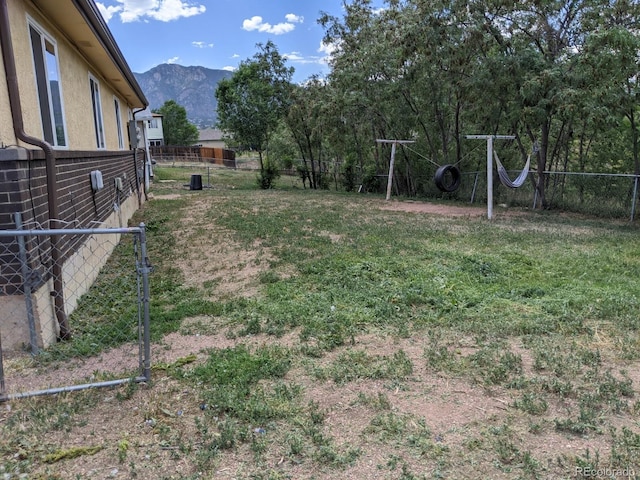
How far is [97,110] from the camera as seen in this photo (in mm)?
7320

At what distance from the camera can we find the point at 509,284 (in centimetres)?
464

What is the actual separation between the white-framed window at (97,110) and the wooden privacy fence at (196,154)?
1111 inches

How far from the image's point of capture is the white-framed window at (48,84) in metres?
4.16

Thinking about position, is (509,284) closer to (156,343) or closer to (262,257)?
(262,257)

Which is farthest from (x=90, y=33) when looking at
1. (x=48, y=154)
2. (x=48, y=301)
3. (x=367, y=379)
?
(x=367, y=379)

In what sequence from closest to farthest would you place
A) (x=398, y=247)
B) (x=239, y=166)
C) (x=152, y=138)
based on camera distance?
(x=398, y=247) → (x=239, y=166) → (x=152, y=138)

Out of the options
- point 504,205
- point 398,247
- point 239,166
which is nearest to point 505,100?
point 504,205

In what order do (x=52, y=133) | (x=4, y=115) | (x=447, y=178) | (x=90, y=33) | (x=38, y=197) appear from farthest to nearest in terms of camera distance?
1. (x=447, y=178)
2. (x=90, y=33)
3. (x=52, y=133)
4. (x=38, y=197)
5. (x=4, y=115)

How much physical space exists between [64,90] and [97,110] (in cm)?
239

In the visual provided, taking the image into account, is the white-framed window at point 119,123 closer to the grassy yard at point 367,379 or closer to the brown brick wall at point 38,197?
the brown brick wall at point 38,197

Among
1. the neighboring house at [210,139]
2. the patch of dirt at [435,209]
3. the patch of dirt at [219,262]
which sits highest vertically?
the neighboring house at [210,139]

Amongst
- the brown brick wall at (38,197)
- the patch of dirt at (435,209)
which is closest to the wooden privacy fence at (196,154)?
the patch of dirt at (435,209)

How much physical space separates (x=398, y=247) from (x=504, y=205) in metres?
7.64

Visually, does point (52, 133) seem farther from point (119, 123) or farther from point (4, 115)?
point (119, 123)
